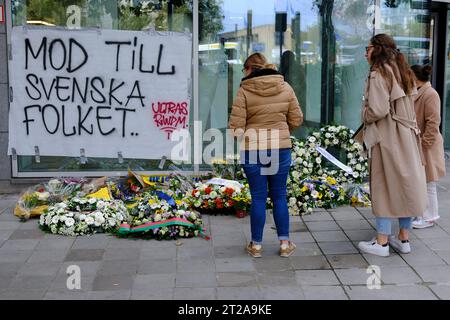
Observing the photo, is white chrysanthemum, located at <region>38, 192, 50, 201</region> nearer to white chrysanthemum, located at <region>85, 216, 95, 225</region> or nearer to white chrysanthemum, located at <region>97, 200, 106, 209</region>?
white chrysanthemum, located at <region>97, 200, 106, 209</region>

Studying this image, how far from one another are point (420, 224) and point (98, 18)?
14.9ft

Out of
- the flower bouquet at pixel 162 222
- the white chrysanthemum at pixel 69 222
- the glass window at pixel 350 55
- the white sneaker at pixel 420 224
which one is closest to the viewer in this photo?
the flower bouquet at pixel 162 222

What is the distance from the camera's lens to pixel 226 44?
8.02 m

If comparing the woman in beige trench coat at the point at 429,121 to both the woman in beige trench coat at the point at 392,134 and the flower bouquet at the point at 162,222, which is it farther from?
the flower bouquet at the point at 162,222

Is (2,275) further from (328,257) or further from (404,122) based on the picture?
(404,122)

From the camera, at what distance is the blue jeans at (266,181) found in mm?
5105

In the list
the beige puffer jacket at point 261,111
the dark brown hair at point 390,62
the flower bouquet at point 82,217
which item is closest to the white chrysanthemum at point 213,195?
the flower bouquet at point 82,217

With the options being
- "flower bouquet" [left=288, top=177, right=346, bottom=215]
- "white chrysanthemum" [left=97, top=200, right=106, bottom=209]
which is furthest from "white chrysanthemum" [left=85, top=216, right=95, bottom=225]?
"flower bouquet" [left=288, top=177, right=346, bottom=215]

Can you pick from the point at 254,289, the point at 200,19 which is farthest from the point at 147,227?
the point at 200,19

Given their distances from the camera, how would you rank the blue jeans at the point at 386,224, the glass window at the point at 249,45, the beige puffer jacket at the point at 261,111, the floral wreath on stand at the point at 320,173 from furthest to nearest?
the glass window at the point at 249,45 → the floral wreath on stand at the point at 320,173 → the blue jeans at the point at 386,224 → the beige puffer jacket at the point at 261,111

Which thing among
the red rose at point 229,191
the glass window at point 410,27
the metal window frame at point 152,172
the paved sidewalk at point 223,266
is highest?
the glass window at point 410,27

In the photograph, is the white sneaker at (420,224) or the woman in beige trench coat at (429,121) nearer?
the woman in beige trench coat at (429,121)

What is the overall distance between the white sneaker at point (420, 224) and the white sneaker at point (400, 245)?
0.71 metres

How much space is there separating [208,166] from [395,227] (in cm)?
274
